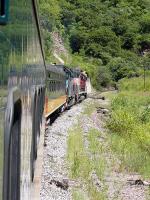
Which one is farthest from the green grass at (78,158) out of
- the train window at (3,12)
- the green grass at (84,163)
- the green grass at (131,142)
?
the train window at (3,12)

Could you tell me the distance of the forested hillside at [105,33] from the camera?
8719 centimetres

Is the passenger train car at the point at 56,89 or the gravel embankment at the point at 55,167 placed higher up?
the passenger train car at the point at 56,89

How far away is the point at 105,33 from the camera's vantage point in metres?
105

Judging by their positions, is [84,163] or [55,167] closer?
[55,167]

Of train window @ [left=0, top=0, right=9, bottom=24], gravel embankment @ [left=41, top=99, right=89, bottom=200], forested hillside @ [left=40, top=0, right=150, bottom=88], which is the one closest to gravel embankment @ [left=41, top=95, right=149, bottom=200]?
gravel embankment @ [left=41, top=99, right=89, bottom=200]

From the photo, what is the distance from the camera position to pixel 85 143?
18656 mm

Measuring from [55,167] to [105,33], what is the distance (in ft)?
304

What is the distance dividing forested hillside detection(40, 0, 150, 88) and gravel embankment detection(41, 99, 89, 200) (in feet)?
192

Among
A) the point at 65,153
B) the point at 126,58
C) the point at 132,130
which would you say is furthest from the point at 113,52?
the point at 65,153

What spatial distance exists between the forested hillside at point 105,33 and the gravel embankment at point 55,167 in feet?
192

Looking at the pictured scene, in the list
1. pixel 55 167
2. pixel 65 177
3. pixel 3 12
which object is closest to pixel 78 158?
pixel 55 167

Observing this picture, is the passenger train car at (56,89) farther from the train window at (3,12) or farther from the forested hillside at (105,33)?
the forested hillside at (105,33)

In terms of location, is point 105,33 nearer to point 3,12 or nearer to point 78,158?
point 78,158

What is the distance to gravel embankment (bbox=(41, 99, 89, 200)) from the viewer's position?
419 inches
